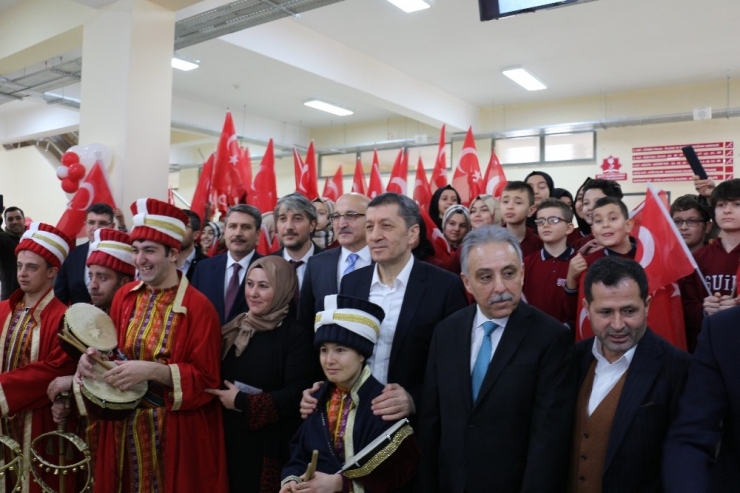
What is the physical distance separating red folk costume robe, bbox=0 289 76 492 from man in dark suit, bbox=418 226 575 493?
1.64 m

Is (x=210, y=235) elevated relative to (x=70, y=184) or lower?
lower

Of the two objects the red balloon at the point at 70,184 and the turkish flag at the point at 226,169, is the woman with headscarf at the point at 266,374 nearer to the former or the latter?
the red balloon at the point at 70,184

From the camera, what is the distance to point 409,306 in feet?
7.32

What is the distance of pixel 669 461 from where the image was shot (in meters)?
1.34

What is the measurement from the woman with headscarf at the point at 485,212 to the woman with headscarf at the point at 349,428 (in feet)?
6.35

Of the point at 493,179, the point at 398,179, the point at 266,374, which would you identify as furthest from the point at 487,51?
the point at 266,374

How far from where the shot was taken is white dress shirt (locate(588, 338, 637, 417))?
181 cm

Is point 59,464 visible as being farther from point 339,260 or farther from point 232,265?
point 339,260

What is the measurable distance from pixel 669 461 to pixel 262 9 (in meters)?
4.48

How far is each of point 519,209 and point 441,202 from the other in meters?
1.15

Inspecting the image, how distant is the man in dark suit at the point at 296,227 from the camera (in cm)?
322

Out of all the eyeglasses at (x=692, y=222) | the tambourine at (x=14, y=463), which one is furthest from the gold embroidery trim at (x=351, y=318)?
the eyeglasses at (x=692, y=222)

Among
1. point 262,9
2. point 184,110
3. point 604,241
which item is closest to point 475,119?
point 184,110

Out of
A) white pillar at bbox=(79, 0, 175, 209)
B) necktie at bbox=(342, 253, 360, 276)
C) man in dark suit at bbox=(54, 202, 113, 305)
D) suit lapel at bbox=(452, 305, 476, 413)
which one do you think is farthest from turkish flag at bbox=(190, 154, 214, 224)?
suit lapel at bbox=(452, 305, 476, 413)
